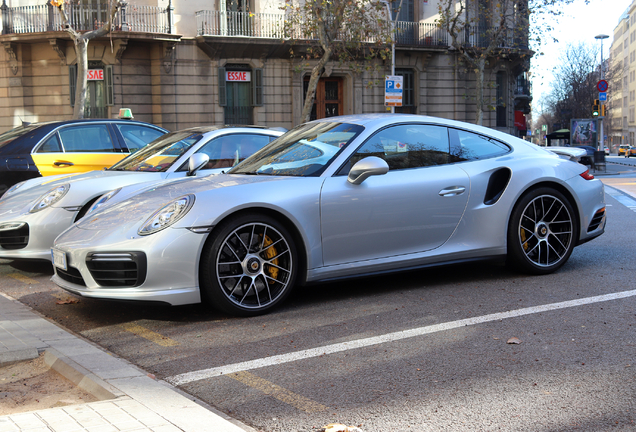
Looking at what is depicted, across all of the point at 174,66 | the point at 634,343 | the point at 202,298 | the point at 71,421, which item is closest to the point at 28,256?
the point at 202,298

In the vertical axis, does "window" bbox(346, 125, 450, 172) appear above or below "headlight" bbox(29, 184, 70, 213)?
above

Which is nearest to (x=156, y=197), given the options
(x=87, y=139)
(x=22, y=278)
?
(x=22, y=278)

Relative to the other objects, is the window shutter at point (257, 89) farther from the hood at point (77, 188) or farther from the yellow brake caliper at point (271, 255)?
the yellow brake caliper at point (271, 255)

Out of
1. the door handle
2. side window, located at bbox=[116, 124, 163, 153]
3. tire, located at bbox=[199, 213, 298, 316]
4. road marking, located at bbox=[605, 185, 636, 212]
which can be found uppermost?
side window, located at bbox=[116, 124, 163, 153]

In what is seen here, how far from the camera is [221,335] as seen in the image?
4.37 meters

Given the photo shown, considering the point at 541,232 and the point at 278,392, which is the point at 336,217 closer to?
the point at 278,392

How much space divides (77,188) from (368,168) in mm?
3196

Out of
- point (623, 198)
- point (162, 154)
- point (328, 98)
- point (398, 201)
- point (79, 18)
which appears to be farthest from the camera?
point (328, 98)

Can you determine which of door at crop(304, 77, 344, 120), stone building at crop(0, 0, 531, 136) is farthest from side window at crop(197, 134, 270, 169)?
door at crop(304, 77, 344, 120)

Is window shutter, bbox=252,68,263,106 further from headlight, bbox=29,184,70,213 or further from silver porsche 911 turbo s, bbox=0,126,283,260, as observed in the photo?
headlight, bbox=29,184,70,213

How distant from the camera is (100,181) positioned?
6750 mm

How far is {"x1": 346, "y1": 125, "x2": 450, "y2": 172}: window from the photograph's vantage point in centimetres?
532

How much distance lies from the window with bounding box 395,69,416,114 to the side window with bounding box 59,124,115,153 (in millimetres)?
23681

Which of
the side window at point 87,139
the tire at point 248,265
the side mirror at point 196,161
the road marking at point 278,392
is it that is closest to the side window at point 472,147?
the tire at point 248,265
